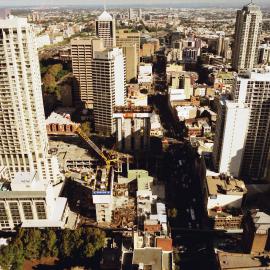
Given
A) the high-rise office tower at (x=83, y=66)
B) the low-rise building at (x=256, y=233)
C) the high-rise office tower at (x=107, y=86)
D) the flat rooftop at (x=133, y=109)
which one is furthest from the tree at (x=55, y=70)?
the low-rise building at (x=256, y=233)

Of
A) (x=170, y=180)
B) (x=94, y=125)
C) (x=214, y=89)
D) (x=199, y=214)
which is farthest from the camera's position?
(x=214, y=89)

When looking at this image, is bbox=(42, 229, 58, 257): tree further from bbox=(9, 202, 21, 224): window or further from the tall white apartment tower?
the tall white apartment tower

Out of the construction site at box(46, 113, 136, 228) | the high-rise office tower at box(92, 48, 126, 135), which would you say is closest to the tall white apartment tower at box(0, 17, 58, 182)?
the construction site at box(46, 113, 136, 228)

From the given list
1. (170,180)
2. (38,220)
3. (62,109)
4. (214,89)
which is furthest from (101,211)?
(214,89)

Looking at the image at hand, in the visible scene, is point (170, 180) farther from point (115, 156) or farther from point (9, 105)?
point (9, 105)

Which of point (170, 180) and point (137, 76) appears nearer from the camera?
point (170, 180)

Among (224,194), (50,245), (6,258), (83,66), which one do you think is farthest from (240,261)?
(83,66)
